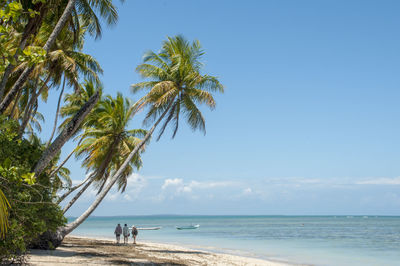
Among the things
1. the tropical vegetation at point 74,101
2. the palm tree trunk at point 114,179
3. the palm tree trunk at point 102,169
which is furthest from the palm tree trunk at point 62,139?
the palm tree trunk at point 102,169

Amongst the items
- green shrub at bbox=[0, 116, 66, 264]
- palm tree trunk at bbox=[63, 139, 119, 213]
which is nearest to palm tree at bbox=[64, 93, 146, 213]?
palm tree trunk at bbox=[63, 139, 119, 213]

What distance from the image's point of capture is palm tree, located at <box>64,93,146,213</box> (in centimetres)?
1989

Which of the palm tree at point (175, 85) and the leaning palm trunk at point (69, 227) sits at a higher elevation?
the palm tree at point (175, 85)

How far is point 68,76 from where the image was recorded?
1567 centimetres

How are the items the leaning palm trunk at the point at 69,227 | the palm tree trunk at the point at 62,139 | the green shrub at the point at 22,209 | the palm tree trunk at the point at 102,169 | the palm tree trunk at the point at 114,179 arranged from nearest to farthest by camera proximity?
the green shrub at the point at 22,209, the palm tree trunk at the point at 62,139, the leaning palm trunk at the point at 69,227, the palm tree trunk at the point at 114,179, the palm tree trunk at the point at 102,169

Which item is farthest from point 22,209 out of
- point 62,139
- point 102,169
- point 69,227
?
point 102,169

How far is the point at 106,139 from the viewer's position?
20078mm

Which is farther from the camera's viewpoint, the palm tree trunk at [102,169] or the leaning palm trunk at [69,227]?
the palm tree trunk at [102,169]

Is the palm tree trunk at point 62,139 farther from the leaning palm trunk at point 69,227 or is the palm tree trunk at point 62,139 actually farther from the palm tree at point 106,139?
the palm tree at point 106,139

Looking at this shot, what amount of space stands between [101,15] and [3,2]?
9.86 meters

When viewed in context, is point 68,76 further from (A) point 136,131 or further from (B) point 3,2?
(B) point 3,2

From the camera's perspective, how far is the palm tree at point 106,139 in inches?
783

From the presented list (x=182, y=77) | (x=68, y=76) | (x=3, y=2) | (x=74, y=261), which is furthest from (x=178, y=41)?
(x=3, y=2)

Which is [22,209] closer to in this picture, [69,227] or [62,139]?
[62,139]
